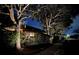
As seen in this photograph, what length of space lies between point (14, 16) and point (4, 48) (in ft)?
1.61

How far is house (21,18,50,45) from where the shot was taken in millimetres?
1954

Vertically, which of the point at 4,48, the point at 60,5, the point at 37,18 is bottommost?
the point at 4,48

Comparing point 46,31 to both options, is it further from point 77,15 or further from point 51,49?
point 77,15

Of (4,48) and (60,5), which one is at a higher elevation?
(60,5)

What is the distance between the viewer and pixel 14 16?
1947mm

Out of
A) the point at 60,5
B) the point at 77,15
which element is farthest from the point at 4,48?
the point at 77,15

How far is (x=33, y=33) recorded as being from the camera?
6.47 feet

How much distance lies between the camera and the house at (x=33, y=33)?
6.41 ft
